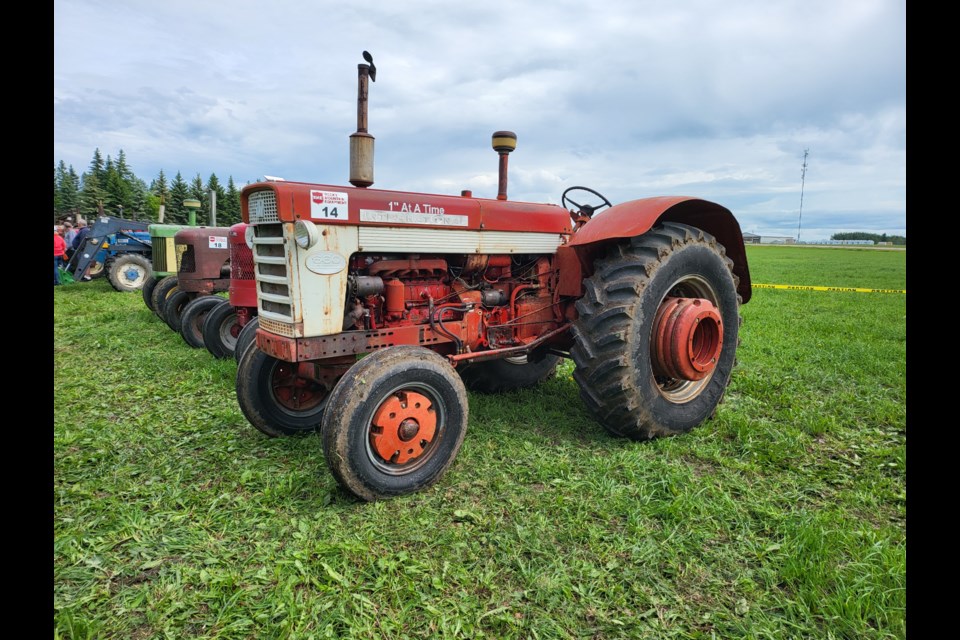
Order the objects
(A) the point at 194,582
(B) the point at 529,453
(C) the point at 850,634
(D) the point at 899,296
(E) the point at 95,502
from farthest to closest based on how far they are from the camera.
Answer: (D) the point at 899,296
(B) the point at 529,453
(E) the point at 95,502
(A) the point at 194,582
(C) the point at 850,634

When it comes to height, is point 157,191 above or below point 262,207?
above

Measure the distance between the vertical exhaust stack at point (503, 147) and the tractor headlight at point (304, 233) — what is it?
163 centimetres

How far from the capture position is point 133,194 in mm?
52844

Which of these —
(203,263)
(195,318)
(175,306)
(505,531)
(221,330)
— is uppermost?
(203,263)

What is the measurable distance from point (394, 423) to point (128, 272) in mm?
13171

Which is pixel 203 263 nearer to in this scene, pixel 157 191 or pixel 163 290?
pixel 163 290

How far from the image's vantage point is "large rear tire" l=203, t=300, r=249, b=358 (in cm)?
640

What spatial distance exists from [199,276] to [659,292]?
643 cm

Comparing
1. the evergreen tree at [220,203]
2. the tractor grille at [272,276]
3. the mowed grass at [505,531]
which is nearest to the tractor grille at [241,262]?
the mowed grass at [505,531]

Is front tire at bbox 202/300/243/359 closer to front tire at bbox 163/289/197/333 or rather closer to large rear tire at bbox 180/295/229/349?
large rear tire at bbox 180/295/229/349

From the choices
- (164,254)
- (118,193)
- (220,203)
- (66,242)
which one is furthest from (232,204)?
(164,254)

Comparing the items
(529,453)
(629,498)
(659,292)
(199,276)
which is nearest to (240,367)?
(529,453)

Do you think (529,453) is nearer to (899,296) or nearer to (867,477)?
(867,477)

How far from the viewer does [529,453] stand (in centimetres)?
355
